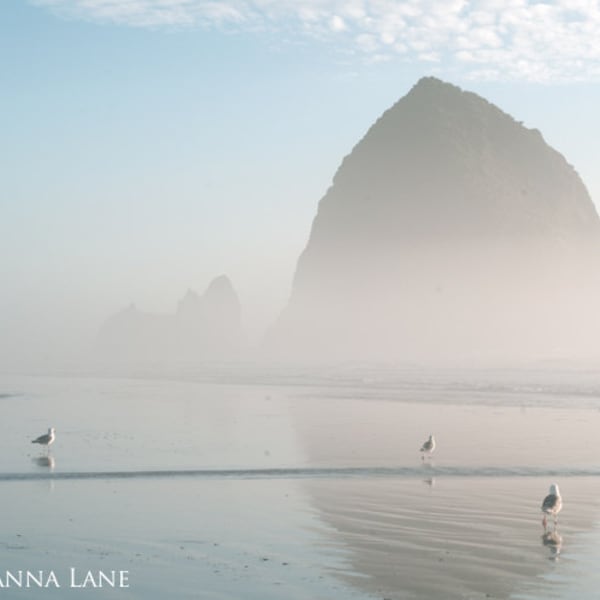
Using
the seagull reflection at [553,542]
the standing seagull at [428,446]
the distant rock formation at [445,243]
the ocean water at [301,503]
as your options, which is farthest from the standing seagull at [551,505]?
the distant rock formation at [445,243]

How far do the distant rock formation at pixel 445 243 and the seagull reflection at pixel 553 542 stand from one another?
453 ft

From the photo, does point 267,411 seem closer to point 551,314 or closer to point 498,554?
point 498,554

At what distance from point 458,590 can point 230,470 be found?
10.0 metres


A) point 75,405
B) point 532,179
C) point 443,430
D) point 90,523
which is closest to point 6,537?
point 90,523

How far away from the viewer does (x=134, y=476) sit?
19547mm

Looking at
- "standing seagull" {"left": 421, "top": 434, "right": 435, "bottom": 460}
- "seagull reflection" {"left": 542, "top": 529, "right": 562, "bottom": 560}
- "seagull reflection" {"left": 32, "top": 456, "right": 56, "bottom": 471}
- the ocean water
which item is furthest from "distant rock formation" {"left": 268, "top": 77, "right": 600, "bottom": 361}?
"seagull reflection" {"left": 542, "top": 529, "right": 562, "bottom": 560}

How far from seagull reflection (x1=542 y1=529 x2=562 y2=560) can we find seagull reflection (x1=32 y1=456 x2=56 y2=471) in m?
11.0

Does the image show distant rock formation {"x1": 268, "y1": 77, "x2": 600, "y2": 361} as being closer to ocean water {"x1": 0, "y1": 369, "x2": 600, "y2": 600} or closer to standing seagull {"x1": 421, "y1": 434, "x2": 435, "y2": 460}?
ocean water {"x1": 0, "y1": 369, "x2": 600, "y2": 600}

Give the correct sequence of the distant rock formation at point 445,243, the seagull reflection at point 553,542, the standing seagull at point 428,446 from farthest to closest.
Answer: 1. the distant rock formation at point 445,243
2. the standing seagull at point 428,446
3. the seagull reflection at point 553,542

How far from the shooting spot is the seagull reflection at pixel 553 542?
1309 centimetres

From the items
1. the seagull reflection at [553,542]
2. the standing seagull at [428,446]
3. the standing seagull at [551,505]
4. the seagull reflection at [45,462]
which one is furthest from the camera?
the standing seagull at [428,446]

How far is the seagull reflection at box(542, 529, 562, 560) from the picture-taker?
13094mm

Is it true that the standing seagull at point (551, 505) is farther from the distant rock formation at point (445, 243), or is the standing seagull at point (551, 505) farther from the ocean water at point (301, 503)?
the distant rock formation at point (445, 243)

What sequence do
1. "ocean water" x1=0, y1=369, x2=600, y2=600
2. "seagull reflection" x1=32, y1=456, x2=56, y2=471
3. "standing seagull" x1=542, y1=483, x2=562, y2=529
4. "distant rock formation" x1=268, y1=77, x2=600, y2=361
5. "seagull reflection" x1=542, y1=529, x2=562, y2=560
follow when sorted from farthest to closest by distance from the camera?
"distant rock formation" x1=268, y1=77, x2=600, y2=361, "seagull reflection" x1=32, y1=456, x2=56, y2=471, "standing seagull" x1=542, y1=483, x2=562, y2=529, "seagull reflection" x1=542, y1=529, x2=562, y2=560, "ocean water" x1=0, y1=369, x2=600, y2=600
